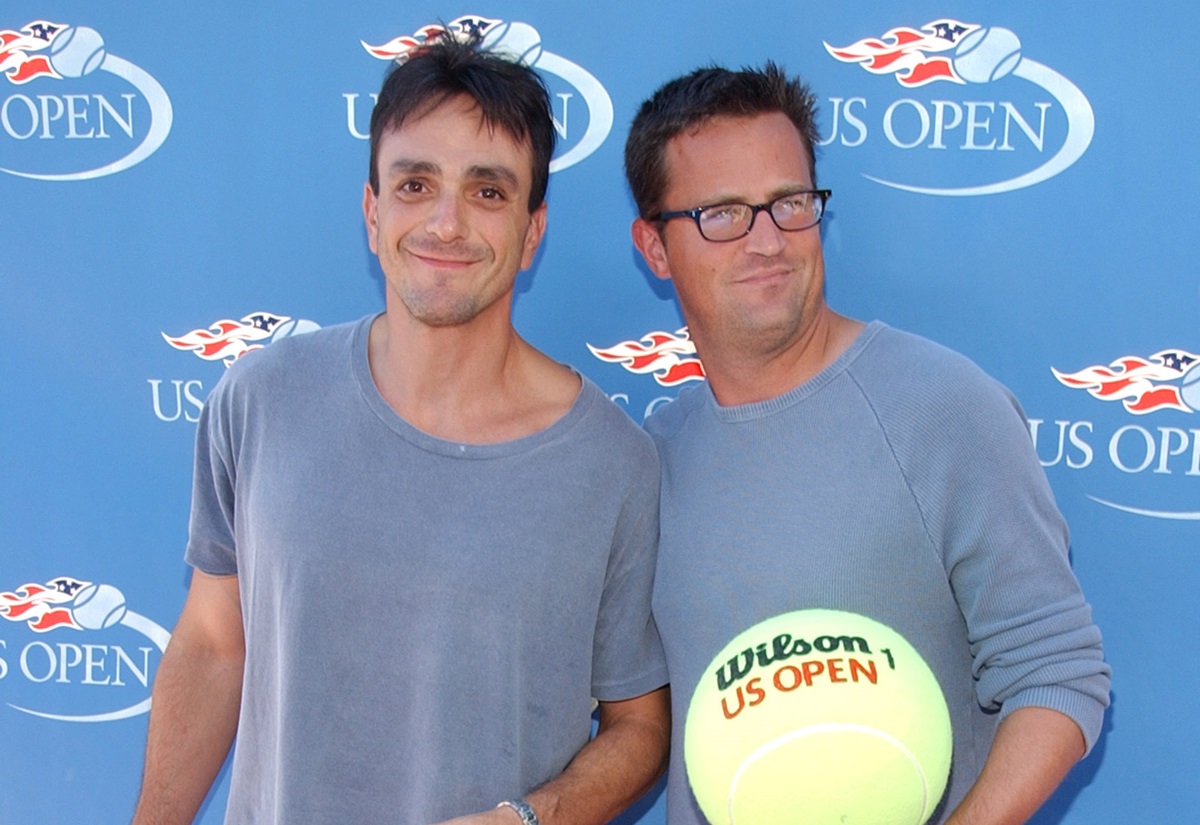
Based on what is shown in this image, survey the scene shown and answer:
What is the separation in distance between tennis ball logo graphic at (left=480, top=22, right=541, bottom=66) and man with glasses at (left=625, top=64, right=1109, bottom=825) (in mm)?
509

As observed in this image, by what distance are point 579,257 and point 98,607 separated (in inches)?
61.6

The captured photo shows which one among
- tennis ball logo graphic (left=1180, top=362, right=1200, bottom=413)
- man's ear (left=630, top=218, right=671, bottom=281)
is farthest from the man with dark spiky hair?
tennis ball logo graphic (left=1180, top=362, right=1200, bottom=413)

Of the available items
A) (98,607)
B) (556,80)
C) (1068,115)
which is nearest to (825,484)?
(1068,115)

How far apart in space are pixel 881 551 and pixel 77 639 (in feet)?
7.11

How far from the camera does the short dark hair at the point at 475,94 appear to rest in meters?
1.77

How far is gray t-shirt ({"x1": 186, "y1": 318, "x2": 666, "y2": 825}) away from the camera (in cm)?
168

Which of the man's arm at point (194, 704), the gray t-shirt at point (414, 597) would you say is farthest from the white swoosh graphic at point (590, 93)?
the man's arm at point (194, 704)

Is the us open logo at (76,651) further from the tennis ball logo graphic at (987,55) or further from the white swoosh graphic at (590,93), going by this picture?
the tennis ball logo graphic at (987,55)

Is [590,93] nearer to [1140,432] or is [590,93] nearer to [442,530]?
[442,530]

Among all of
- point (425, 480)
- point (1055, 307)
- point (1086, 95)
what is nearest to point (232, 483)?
point (425, 480)

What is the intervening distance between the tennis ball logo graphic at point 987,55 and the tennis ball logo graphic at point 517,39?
36.1 inches

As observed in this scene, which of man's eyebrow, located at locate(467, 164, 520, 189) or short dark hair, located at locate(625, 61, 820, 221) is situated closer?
man's eyebrow, located at locate(467, 164, 520, 189)

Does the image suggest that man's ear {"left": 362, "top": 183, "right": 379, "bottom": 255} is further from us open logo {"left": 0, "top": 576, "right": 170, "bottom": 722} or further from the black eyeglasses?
us open logo {"left": 0, "top": 576, "right": 170, "bottom": 722}

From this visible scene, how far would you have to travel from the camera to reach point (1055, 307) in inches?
87.7
